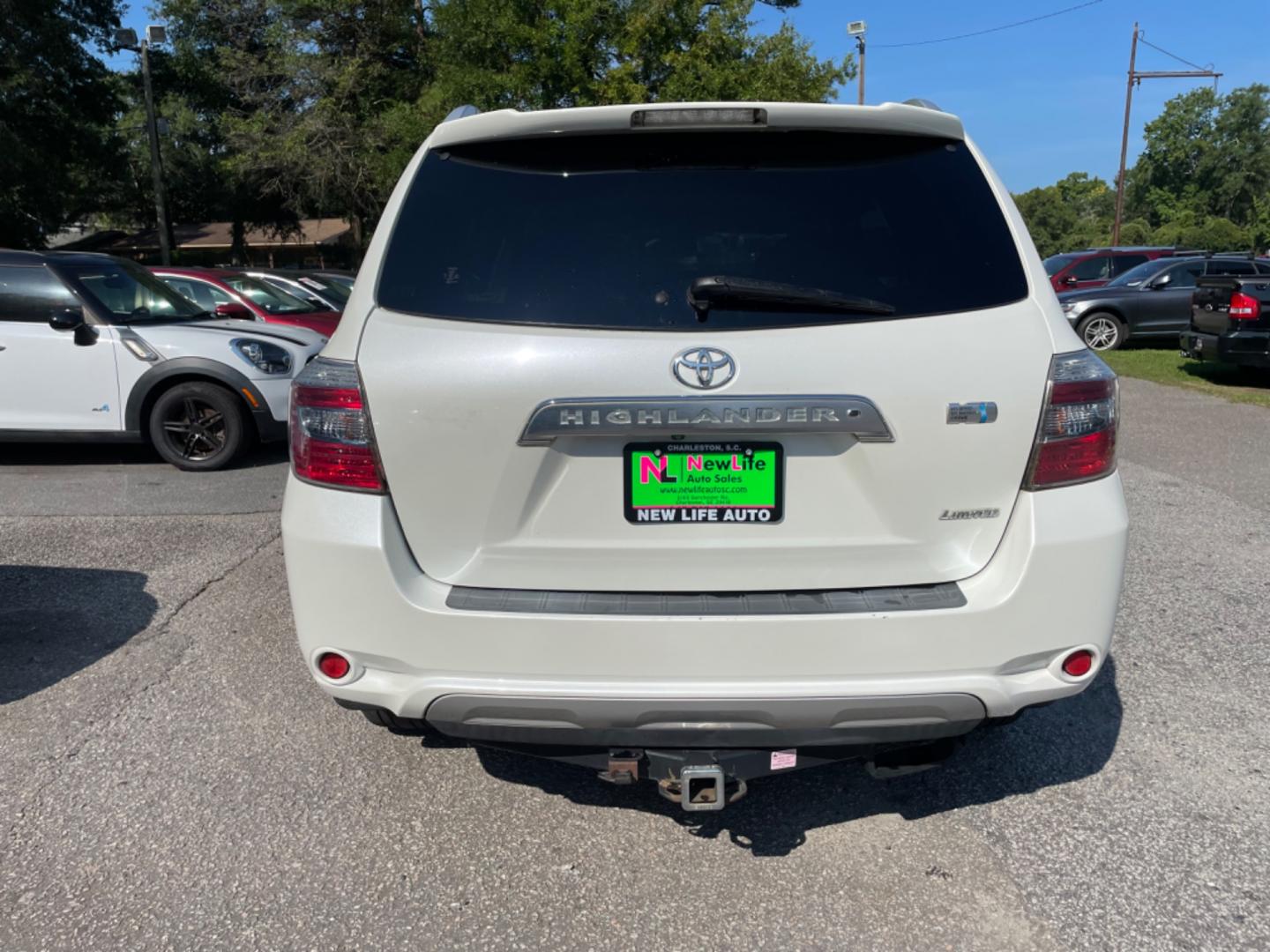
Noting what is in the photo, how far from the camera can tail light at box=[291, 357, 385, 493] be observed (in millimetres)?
2281

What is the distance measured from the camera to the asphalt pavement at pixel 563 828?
7.91 feet

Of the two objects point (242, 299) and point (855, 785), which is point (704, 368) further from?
point (242, 299)

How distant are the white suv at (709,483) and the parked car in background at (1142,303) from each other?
1501 cm

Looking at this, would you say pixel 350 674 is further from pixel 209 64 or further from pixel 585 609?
pixel 209 64

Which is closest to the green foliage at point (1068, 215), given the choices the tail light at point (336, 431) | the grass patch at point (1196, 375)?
the grass patch at point (1196, 375)

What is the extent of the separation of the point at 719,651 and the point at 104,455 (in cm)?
775

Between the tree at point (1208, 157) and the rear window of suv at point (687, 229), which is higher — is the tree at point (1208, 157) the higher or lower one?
the higher one

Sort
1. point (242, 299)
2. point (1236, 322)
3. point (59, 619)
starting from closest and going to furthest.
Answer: point (59, 619), point (242, 299), point (1236, 322)

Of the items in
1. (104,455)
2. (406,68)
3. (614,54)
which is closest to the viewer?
(104,455)

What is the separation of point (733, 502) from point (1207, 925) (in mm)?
1553

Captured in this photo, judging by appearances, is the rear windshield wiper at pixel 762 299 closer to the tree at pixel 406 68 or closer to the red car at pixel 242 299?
the red car at pixel 242 299

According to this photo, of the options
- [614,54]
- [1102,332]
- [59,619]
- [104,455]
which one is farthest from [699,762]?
[614,54]

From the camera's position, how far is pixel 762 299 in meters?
2.25

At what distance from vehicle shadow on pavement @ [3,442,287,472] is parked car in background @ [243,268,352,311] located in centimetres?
374
